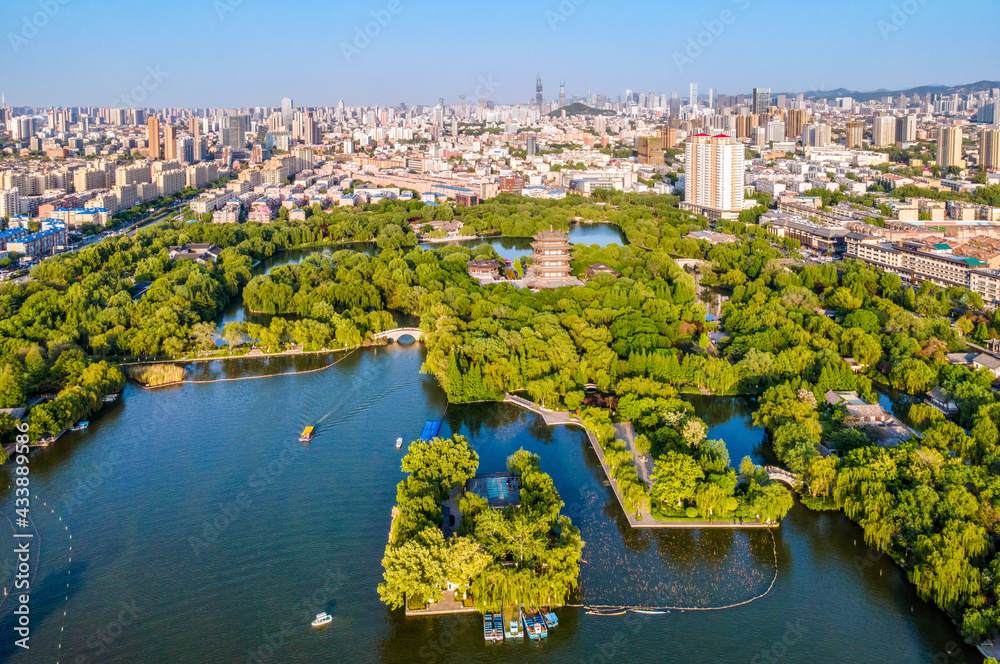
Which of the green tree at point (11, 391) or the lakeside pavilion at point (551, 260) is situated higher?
the lakeside pavilion at point (551, 260)

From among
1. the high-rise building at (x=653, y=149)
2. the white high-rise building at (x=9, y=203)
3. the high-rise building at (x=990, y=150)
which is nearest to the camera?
the white high-rise building at (x=9, y=203)

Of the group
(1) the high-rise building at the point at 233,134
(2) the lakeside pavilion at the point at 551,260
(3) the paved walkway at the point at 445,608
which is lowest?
(3) the paved walkway at the point at 445,608

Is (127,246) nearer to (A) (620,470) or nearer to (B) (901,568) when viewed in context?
(A) (620,470)

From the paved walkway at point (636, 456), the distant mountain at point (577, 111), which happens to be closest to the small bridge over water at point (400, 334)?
the paved walkway at point (636, 456)

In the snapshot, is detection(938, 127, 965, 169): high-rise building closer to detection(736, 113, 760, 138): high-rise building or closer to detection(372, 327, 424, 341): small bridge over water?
detection(736, 113, 760, 138): high-rise building

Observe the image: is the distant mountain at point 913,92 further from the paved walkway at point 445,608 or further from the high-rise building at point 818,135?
the paved walkway at point 445,608

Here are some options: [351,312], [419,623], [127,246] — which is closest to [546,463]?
[419,623]

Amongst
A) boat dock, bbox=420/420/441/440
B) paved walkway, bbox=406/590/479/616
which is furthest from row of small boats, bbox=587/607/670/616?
boat dock, bbox=420/420/441/440

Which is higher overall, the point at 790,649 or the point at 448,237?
the point at 448,237
